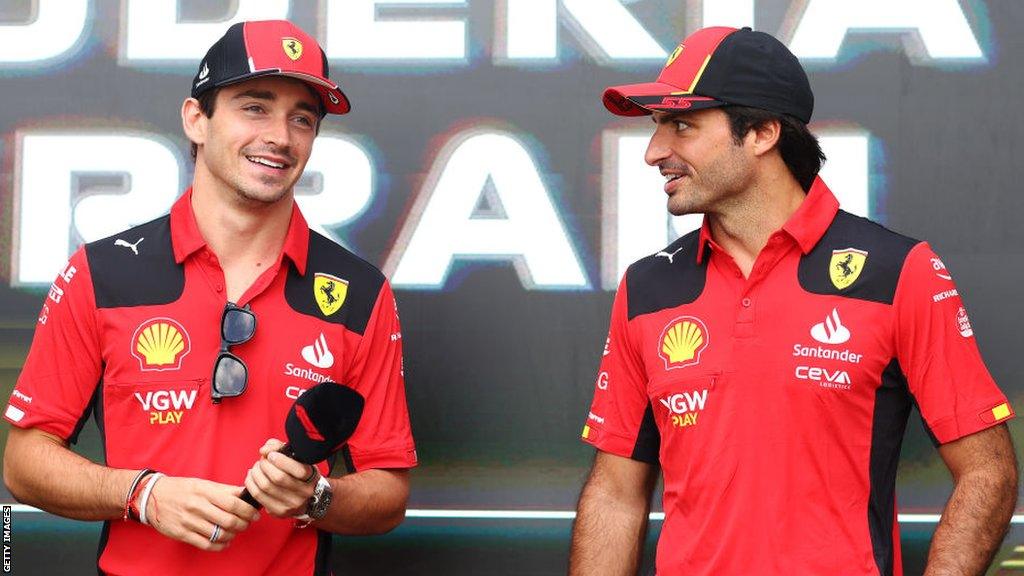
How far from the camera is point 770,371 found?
205 centimetres

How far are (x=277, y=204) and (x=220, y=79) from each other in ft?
0.79

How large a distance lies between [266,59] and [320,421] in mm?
751

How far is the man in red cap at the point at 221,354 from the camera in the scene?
2.11 m

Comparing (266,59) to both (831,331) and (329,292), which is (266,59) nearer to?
(329,292)

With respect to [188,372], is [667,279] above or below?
above

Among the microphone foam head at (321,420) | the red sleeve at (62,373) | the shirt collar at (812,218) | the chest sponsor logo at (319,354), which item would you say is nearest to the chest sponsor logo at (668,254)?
the shirt collar at (812,218)

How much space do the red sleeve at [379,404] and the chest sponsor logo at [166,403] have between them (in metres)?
0.28

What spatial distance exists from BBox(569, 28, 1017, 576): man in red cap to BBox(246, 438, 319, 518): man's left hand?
0.58m

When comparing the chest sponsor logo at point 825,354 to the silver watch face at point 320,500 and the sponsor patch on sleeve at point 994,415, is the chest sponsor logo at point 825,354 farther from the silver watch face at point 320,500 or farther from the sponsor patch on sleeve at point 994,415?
the silver watch face at point 320,500

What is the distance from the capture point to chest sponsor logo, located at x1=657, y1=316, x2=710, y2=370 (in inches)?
83.5

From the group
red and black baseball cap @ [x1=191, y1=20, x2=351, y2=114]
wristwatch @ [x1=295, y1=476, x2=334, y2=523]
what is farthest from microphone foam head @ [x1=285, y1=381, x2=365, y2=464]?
red and black baseball cap @ [x1=191, y1=20, x2=351, y2=114]

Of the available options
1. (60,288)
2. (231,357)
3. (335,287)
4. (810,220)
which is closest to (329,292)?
(335,287)

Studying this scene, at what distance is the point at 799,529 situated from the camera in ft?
6.57

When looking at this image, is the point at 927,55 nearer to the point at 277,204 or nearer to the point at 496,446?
the point at 496,446
